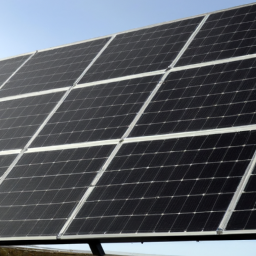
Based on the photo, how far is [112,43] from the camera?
2097cm

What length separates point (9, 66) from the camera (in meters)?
23.6

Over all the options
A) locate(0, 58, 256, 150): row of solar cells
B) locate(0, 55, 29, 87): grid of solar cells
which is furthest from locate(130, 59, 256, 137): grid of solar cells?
locate(0, 55, 29, 87): grid of solar cells

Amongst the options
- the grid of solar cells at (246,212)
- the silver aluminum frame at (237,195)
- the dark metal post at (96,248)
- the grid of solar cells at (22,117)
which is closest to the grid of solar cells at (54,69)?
the grid of solar cells at (22,117)

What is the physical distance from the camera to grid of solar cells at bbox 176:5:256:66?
16797mm

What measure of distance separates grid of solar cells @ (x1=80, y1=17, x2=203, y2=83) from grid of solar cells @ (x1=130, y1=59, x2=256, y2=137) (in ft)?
4.88

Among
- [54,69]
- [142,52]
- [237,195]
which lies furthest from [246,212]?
[54,69]

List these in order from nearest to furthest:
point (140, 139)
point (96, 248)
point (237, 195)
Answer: point (237, 195)
point (96, 248)
point (140, 139)

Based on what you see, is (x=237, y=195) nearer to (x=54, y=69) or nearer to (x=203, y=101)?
(x=203, y=101)

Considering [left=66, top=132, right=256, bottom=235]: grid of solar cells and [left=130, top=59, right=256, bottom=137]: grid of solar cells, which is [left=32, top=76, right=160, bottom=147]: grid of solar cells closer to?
[left=130, top=59, right=256, bottom=137]: grid of solar cells

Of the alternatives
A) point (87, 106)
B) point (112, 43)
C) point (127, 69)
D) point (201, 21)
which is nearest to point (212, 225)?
point (87, 106)

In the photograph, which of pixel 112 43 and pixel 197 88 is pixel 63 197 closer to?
pixel 197 88

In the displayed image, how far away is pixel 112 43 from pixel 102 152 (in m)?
7.03

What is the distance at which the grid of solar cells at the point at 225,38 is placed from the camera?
1680 centimetres

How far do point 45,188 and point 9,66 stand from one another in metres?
10.0
